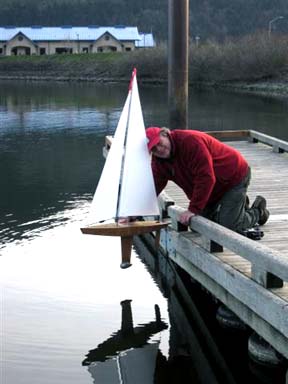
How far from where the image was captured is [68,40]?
425 feet

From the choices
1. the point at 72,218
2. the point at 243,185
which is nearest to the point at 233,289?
the point at 243,185

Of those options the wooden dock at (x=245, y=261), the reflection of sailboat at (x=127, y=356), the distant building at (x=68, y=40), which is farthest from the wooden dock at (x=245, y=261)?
the distant building at (x=68, y=40)

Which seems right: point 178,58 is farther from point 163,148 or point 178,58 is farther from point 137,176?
point 163,148

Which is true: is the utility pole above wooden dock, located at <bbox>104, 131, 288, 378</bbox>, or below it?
above

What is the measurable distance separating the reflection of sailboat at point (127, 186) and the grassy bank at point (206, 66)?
166 feet

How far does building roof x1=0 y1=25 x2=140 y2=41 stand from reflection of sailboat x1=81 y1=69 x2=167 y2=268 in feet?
396

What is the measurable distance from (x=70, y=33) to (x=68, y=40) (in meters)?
1.51

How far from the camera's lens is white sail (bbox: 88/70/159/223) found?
28.5 feet

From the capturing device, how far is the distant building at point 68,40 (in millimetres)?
126625

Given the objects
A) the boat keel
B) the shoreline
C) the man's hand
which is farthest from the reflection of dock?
the shoreline

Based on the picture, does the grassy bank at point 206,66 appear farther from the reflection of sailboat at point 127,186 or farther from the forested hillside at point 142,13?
the forested hillside at point 142,13

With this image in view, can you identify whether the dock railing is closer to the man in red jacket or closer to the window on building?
the man in red jacket

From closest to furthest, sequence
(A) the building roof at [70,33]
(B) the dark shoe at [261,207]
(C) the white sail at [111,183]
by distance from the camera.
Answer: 1. (C) the white sail at [111,183]
2. (B) the dark shoe at [261,207]
3. (A) the building roof at [70,33]

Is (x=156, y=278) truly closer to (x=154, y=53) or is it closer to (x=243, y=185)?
(x=243, y=185)
